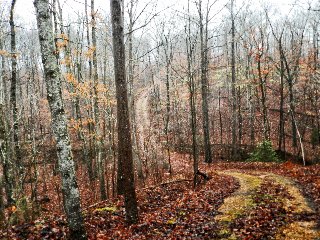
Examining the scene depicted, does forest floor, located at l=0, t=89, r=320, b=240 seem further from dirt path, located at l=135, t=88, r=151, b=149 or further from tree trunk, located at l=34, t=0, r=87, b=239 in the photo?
dirt path, located at l=135, t=88, r=151, b=149

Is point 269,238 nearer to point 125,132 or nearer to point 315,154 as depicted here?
point 125,132

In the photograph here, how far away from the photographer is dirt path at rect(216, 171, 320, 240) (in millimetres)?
6887

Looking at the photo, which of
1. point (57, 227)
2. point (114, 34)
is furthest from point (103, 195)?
point (114, 34)

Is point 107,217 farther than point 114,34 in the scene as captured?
Yes

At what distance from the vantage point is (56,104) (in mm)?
6449

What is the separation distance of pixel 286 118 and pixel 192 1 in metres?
20.5

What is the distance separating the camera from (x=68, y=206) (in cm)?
668

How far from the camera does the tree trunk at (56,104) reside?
6.38m

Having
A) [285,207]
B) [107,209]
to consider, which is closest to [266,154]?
[285,207]

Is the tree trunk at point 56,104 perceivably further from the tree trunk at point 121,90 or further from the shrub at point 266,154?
the shrub at point 266,154

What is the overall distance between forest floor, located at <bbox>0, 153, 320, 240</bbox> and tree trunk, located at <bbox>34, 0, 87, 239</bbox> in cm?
153

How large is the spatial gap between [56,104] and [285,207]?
275 inches

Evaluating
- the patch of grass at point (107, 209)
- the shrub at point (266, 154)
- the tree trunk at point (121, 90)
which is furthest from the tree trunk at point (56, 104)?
the shrub at point (266, 154)

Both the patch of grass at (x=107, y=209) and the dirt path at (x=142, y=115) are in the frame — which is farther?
the dirt path at (x=142, y=115)
